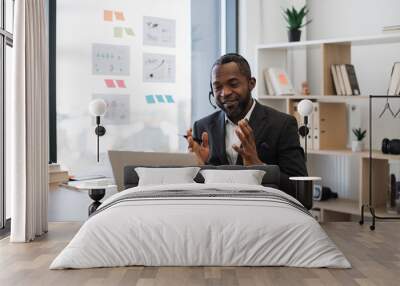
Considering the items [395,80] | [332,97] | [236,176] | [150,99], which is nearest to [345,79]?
[332,97]

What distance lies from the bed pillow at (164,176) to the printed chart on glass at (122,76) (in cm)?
145

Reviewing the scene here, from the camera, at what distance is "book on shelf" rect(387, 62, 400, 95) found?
5.59m

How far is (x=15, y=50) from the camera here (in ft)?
15.4

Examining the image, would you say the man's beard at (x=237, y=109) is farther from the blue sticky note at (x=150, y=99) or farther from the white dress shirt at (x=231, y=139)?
the blue sticky note at (x=150, y=99)

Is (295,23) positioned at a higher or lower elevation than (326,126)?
higher

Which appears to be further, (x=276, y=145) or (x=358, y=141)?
(x=358, y=141)

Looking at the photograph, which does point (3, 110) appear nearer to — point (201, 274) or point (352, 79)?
point (201, 274)

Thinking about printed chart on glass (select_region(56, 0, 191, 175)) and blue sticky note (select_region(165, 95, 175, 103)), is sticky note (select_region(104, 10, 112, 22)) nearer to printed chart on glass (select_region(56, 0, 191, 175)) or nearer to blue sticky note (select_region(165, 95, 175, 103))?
printed chart on glass (select_region(56, 0, 191, 175))

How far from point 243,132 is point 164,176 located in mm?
790

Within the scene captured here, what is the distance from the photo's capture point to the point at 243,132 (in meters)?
5.28

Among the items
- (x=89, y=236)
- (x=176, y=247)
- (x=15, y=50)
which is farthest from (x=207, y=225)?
(x=15, y=50)

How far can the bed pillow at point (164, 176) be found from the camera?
4.96 meters

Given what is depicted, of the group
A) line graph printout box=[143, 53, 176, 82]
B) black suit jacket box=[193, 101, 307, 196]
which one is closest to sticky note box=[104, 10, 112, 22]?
line graph printout box=[143, 53, 176, 82]

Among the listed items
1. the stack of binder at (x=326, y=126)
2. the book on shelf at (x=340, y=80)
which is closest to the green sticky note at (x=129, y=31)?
the stack of binder at (x=326, y=126)
